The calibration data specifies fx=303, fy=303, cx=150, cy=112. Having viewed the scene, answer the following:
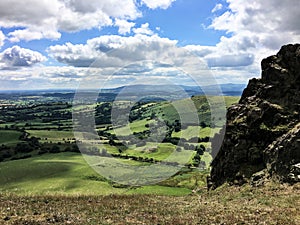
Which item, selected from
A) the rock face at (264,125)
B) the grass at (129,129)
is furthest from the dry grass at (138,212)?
the grass at (129,129)

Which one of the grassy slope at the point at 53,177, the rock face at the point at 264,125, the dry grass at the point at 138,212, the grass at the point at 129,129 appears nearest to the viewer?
the dry grass at the point at 138,212

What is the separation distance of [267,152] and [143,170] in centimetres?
10265

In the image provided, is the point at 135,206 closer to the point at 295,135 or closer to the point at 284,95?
the point at 295,135

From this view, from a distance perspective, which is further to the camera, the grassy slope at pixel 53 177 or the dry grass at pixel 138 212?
the grassy slope at pixel 53 177

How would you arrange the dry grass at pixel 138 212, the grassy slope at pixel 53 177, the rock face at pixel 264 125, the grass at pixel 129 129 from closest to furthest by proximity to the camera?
the dry grass at pixel 138 212 < the rock face at pixel 264 125 < the grass at pixel 129 129 < the grassy slope at pixel 53 177

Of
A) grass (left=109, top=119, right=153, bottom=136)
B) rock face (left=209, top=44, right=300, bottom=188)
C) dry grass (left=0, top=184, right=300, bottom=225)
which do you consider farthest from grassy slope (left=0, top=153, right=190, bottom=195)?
dry grass (left=0, top=184, right=300, bottom=225)

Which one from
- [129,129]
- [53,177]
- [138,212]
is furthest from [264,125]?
[53,177]

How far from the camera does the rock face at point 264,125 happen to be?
37256mm

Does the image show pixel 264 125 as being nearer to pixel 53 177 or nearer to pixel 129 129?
pixel 129 129

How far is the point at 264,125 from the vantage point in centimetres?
4150

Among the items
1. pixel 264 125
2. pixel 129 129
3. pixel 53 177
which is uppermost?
pixel 264 125

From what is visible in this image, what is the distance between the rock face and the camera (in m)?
37.3

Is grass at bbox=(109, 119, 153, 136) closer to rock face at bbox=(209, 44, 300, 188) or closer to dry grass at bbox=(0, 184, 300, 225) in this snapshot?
rock face at bbox=(209, 44, 300, 188)

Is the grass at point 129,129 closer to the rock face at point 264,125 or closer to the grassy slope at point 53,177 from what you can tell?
the grassy slope at point 53,177
